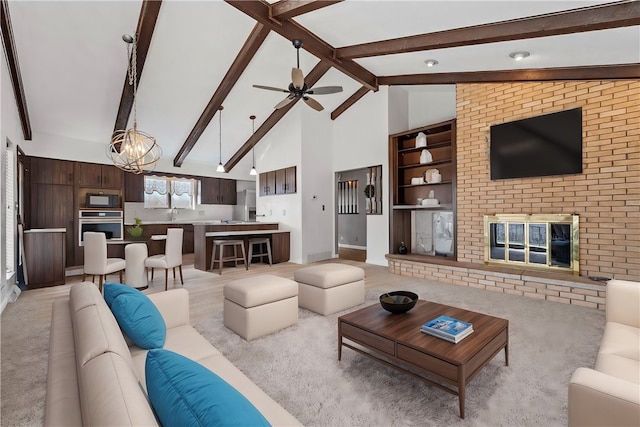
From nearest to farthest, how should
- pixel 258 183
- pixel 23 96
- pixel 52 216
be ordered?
pixel 23 96, pixel 52 216, pixel 258 183

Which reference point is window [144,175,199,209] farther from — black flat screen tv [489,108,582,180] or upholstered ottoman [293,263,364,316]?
black flat screen tv [489,108,582,180]

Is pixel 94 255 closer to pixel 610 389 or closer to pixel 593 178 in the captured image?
pixel 610 389

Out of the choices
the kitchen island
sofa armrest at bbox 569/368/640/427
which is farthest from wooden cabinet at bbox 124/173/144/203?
sofa armrest at bbox 569/368/640/427

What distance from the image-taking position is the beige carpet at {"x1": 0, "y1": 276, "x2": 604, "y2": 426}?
1.74m

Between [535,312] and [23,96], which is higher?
[23,96]

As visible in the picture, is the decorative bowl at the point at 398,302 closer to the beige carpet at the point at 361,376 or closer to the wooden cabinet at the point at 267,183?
the beige carpet at the point at 361,376

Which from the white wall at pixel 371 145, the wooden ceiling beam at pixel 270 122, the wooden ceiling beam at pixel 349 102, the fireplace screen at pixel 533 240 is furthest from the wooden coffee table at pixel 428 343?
the wooden ceiling beam at pixel 349 102

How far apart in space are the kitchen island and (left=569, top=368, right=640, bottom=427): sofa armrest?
570 cm

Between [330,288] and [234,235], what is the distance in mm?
3691

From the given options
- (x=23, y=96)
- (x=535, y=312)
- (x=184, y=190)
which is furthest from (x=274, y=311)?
(x=184, y=190)

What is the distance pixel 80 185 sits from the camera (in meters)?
6.43

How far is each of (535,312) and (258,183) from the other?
261 inches

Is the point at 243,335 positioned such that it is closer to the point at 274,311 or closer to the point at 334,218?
the point at 274,311

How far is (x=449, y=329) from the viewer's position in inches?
77.4
